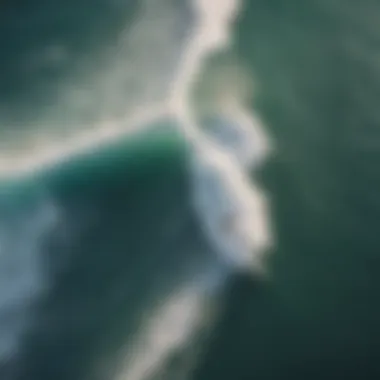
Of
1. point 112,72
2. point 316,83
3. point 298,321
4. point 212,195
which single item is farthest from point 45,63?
point 298,321

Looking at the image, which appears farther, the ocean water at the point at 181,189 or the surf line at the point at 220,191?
the surf line at the point at 220,191

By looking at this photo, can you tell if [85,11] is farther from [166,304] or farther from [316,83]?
[166,304]

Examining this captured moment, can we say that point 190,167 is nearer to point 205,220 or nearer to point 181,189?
point 181,189

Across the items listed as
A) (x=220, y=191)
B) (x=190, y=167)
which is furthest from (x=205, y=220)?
(x=190, y=167)

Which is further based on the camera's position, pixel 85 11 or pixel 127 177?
pixel 85 11

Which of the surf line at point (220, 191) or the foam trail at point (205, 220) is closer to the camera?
the foam trail at point (205, 220)
